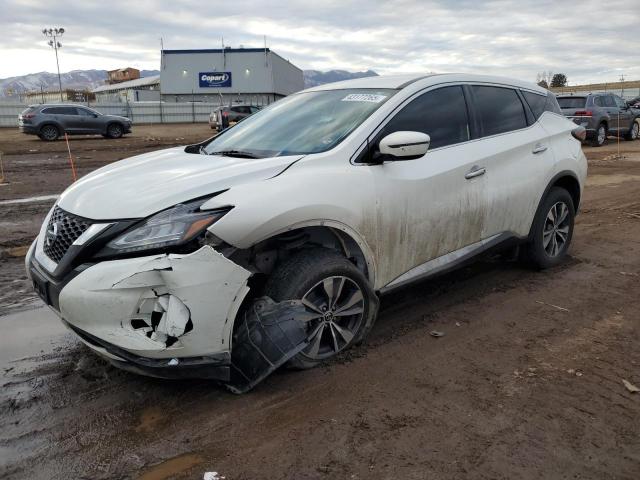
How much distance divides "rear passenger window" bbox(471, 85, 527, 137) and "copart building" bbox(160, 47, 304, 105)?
5381 cm

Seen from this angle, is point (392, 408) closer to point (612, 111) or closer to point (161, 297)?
point (161, 297)

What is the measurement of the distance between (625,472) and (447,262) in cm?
194

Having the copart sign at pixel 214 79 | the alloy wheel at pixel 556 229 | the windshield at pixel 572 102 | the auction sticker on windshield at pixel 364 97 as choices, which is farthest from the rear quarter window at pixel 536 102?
the copart sign at pixel 214 79

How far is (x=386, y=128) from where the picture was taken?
12.6ft

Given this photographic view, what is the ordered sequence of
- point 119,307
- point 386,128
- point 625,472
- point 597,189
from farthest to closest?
1. point 597,189
2. point 386,128
3. point 119,307
4. point 625,472

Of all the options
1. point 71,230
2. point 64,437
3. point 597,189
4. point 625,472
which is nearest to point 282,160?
point 71,230

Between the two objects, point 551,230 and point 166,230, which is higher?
point 166,230

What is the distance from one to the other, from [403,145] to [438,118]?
0.86 metres

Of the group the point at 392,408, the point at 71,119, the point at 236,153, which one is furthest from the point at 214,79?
the point at 392,408

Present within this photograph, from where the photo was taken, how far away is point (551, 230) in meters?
5.34

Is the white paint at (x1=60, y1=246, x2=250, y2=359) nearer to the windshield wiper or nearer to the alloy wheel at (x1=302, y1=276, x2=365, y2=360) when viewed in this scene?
the alloy wheel at (x1=302, y1=276, x2=365, y2=360)

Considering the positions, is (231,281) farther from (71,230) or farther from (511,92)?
(511,92)

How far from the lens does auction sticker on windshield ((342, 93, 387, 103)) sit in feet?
13.2

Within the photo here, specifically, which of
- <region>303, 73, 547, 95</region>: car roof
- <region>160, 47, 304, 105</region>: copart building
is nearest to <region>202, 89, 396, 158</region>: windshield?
<region>303, 73, 547, 95</region>: car roof
